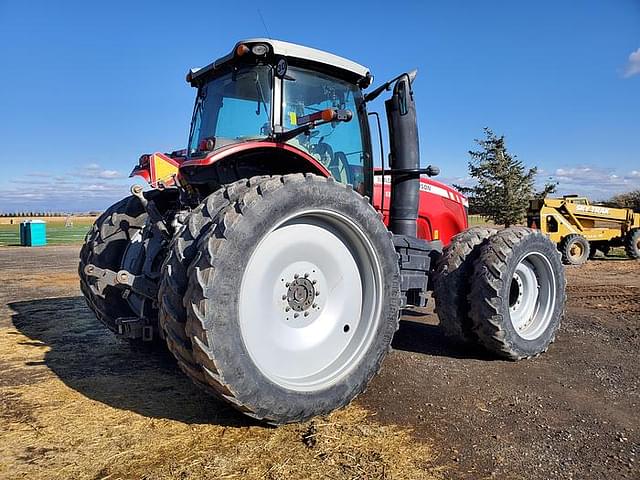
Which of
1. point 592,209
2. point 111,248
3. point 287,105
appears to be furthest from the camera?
point 592,209

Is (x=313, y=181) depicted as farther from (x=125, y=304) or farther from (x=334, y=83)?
(x=125, y=304)

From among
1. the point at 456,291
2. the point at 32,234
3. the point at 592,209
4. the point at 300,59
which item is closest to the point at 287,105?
the point at 300,59

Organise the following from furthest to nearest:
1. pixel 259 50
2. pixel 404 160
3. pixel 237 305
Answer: pixel 404 160 → pixel 259 50 → pixel 237 305

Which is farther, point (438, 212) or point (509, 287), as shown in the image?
point (438, 212)

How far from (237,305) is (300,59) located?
2186 mm

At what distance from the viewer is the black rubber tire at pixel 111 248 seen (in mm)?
4262

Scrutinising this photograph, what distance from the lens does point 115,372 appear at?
4.08 metres

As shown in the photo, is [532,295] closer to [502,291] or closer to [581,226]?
[502,291]

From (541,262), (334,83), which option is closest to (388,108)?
(334,83)

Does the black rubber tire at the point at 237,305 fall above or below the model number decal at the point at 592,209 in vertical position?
below

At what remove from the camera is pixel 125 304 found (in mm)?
4332

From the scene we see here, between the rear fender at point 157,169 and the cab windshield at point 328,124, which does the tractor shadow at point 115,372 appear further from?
the cab windshield at point 328,124

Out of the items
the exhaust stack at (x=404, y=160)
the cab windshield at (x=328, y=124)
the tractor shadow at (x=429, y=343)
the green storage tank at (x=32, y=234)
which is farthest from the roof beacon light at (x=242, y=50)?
the green storage tank at (x=32, y=234)

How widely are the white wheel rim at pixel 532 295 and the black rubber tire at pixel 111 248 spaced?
3.48m
